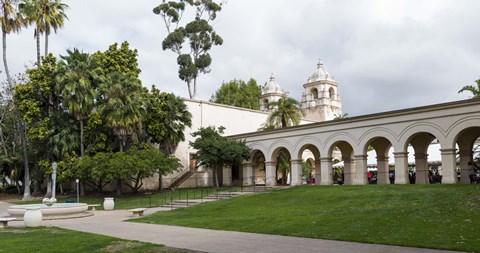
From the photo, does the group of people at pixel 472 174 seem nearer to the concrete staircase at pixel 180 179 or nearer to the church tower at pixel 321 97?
the concrete staircase at pixel 180 179

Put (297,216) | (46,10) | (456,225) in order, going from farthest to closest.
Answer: (46,10) → (297,216) → (456,225)

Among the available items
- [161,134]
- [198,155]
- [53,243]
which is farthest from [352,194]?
[161,134]

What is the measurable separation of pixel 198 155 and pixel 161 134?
3.93 metres

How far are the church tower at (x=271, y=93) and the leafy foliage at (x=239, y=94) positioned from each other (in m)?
3.53

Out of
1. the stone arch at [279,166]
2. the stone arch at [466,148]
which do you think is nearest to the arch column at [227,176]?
the stone arch at [279,166]

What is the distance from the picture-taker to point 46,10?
42625mm

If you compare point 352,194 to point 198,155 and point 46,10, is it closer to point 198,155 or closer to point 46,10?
point 198,155

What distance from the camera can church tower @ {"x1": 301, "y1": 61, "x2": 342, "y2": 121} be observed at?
221 feet

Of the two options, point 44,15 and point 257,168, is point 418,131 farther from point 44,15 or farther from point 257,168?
point 44,15

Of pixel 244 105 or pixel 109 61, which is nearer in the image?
pixel 109 61

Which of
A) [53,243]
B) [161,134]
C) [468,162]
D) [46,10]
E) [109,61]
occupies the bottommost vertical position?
[53,243]

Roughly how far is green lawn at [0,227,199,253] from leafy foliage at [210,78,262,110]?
58.3 metres

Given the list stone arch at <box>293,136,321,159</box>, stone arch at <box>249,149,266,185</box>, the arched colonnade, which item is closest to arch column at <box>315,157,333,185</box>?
the arched colonnade

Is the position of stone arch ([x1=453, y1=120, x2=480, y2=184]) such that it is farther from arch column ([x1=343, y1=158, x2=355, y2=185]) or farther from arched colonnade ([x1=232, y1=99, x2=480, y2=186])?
arch column ([x1=343, y1=158, x2=355, y2=185])
